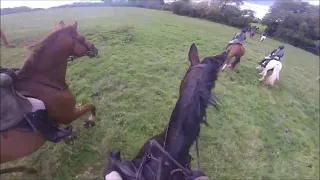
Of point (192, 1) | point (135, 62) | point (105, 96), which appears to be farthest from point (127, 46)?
point (192, 1)

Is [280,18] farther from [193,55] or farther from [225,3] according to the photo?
[193,55]

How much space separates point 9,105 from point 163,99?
3075mm

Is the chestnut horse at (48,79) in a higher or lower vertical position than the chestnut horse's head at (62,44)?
lower

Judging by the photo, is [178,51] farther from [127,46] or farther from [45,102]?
[45,102]

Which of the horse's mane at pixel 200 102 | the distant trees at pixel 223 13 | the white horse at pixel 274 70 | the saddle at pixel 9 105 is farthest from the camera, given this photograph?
the white horse at pixel 274 70

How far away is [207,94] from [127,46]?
5.42 m

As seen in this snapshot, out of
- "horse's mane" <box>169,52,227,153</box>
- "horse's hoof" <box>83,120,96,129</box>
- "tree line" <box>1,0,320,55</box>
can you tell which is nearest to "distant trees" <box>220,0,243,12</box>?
"tree line" <box>1,0,320,55</box>

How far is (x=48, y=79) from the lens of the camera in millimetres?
2951

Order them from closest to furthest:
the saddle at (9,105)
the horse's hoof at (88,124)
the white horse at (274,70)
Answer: the saddle at (9,105), the horse's hoof at (88,124), the white horse at (274,70)

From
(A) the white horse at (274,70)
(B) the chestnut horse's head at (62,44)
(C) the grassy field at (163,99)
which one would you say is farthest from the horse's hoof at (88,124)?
(A) the white horse at (274,70)

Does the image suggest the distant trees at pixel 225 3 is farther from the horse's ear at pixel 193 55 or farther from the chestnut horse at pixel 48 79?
the chestnut horse at pixel 48 79

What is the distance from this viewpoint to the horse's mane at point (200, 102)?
178cm

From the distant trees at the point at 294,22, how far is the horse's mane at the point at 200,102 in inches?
76.2

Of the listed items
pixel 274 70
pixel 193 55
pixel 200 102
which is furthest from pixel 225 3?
pixel 274 70
